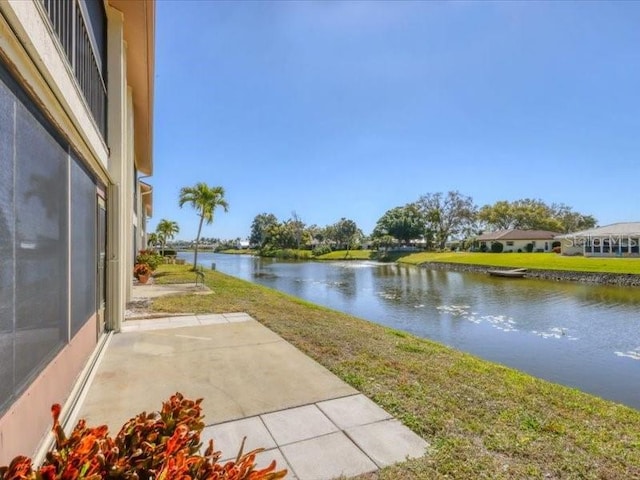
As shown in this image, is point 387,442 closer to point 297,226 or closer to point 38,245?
point 38,245

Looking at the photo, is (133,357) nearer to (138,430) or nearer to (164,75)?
(138,430)

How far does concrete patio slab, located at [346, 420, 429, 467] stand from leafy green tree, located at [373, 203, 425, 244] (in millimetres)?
53032

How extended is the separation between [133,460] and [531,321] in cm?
1253

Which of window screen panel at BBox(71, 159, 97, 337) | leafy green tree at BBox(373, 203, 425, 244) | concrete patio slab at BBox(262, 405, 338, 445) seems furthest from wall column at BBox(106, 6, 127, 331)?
leafy green tree at BBox(373, 203, 425, 244)

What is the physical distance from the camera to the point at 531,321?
446 inches

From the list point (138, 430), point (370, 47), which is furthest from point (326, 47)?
point (138, 430)

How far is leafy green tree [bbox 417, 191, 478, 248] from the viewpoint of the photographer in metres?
53.7

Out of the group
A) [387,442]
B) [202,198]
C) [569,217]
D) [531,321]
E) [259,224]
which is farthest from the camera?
[259,224]

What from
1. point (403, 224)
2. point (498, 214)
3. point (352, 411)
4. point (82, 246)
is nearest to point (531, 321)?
point (352, 411)

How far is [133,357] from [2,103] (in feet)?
12.4

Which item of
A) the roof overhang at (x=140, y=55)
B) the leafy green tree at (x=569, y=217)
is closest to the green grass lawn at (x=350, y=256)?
the leafy green tree at (x=569, y=217)

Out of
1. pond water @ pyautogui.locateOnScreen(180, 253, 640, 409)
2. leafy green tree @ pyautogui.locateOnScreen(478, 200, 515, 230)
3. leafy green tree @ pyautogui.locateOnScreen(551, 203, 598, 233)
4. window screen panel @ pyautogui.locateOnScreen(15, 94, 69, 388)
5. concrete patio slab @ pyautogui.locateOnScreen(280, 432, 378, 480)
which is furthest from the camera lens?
leafy green tree @ pyautogui.locateOnScreen(551, 203, 598, 233)

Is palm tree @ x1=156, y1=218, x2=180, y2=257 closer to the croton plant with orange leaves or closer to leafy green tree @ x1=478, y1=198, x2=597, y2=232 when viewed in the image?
the croton plant with orange leaves

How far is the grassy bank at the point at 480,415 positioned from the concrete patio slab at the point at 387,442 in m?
0.09
